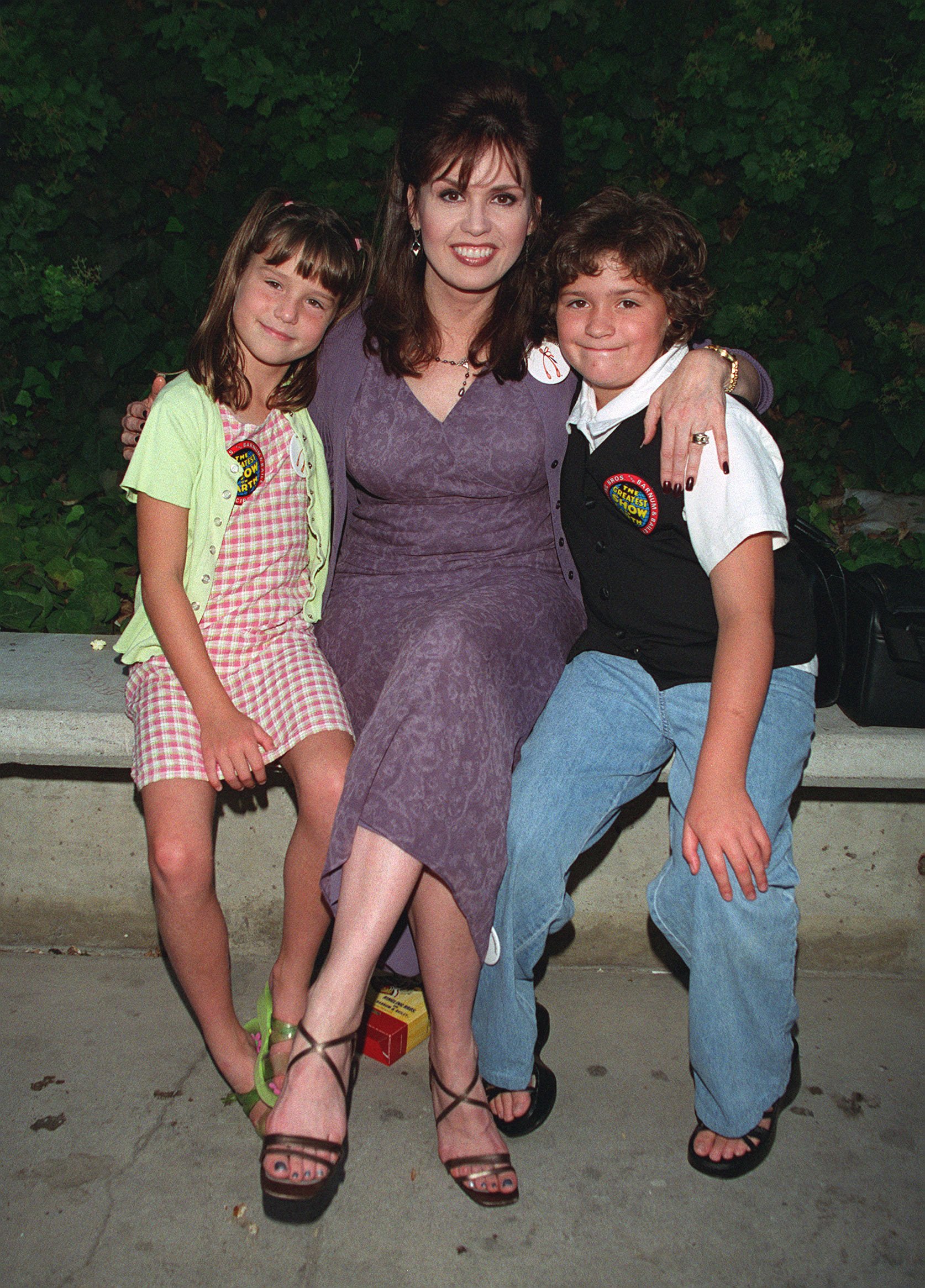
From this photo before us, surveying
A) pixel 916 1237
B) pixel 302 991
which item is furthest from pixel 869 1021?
pixel 302 991

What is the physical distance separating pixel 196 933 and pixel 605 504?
1.12 metres

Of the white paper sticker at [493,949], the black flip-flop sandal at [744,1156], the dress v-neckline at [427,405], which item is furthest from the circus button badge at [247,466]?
the black flip-flop sandal at [744,1156]

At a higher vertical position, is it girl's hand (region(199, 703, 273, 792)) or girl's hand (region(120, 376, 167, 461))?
girl's hand (region(120, 376, 167, 461))

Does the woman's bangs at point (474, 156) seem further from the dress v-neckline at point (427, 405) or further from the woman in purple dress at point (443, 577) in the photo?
the dress v-neckline at point (427, 405)

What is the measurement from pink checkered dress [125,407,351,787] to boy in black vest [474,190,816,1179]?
0.47 meters

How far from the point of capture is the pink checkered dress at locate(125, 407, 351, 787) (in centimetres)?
194

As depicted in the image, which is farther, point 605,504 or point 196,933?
point 605,504

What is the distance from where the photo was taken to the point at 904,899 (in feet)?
7.92

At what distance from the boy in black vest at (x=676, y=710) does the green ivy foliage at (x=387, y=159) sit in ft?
5.07

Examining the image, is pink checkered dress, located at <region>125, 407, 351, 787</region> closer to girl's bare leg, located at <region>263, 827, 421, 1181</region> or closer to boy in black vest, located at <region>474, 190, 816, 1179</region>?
girl's bare leg, located at <region>263, 827, 421, 1181</region>

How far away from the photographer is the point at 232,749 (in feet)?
6.13

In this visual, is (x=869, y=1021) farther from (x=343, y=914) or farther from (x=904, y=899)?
(x=343, y=914)

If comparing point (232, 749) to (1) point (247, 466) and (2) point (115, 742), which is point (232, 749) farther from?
(1) point (247, 466)

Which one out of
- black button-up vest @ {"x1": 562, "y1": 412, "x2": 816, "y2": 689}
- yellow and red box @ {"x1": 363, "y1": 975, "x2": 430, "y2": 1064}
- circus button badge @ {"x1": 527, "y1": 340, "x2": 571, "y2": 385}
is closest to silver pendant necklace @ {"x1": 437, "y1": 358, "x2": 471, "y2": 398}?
circus button badge @ {"x1": 527, "y1": 340, "x2": 571, "y2": 385}
